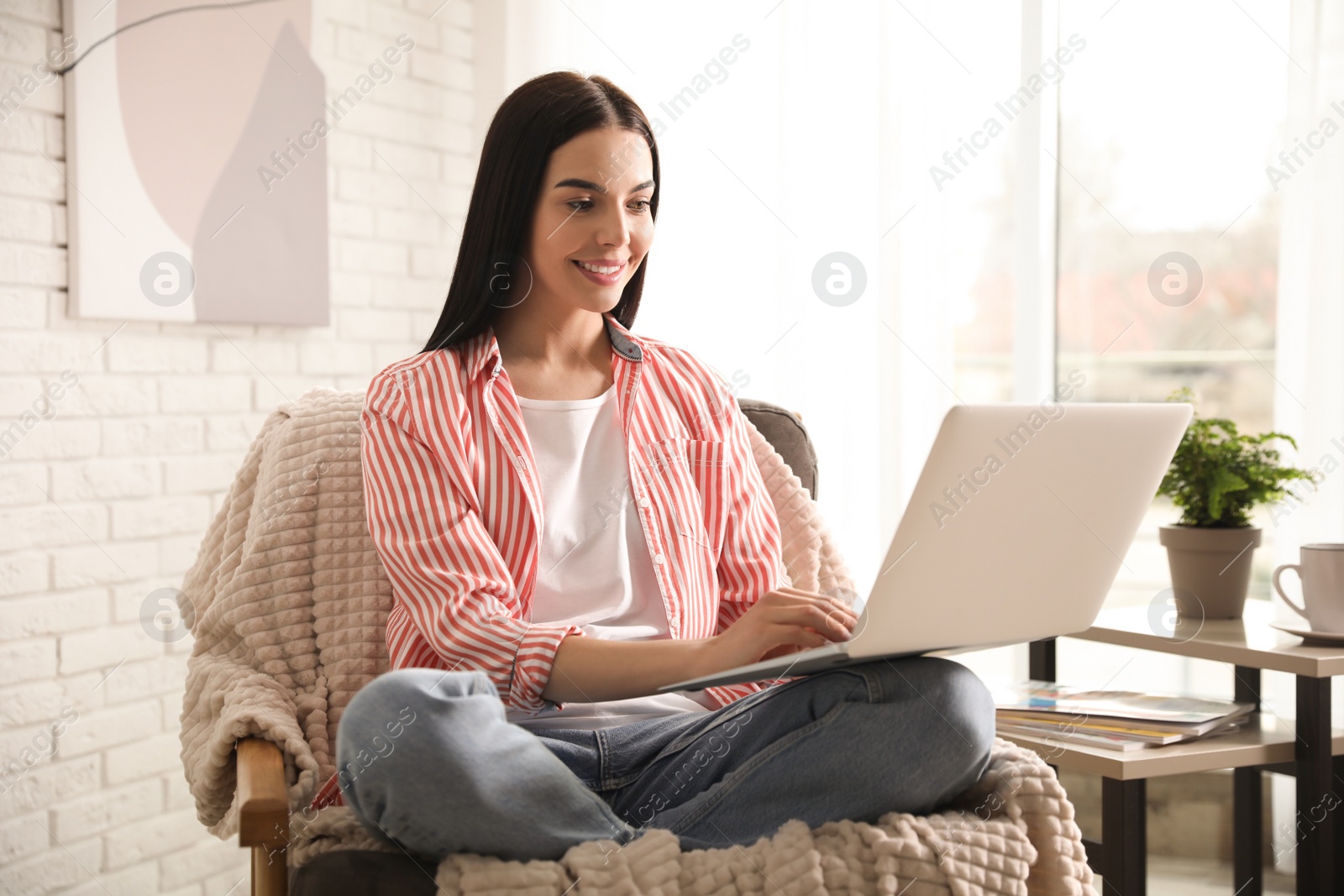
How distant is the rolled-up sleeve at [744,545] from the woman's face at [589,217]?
11.2 inches

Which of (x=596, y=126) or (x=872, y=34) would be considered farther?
(x=872, y=34)

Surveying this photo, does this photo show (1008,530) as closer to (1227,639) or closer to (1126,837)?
(1126,837)

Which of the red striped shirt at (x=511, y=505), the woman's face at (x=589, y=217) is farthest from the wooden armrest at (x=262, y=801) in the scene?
the woman's face at (x=589, y=217)

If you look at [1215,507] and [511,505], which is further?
[1215,507]

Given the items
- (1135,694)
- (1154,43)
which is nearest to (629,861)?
(1135,694)

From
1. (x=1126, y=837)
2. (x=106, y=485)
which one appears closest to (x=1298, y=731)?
(x=1126, y=837)

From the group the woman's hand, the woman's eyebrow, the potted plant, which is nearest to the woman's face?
the woman's eyebrow

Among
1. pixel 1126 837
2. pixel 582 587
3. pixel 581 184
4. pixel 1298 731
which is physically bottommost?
pixel 1126 837

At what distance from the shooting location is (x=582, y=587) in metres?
1.48

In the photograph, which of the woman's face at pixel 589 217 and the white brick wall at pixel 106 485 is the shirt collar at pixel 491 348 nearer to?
the woman's face at pixel 589 217

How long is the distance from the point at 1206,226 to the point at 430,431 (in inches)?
69.2

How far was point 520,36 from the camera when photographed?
2941mm

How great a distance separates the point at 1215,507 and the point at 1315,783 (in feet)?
1.37

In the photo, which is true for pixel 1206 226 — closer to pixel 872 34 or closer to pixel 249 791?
pixel 872 34
